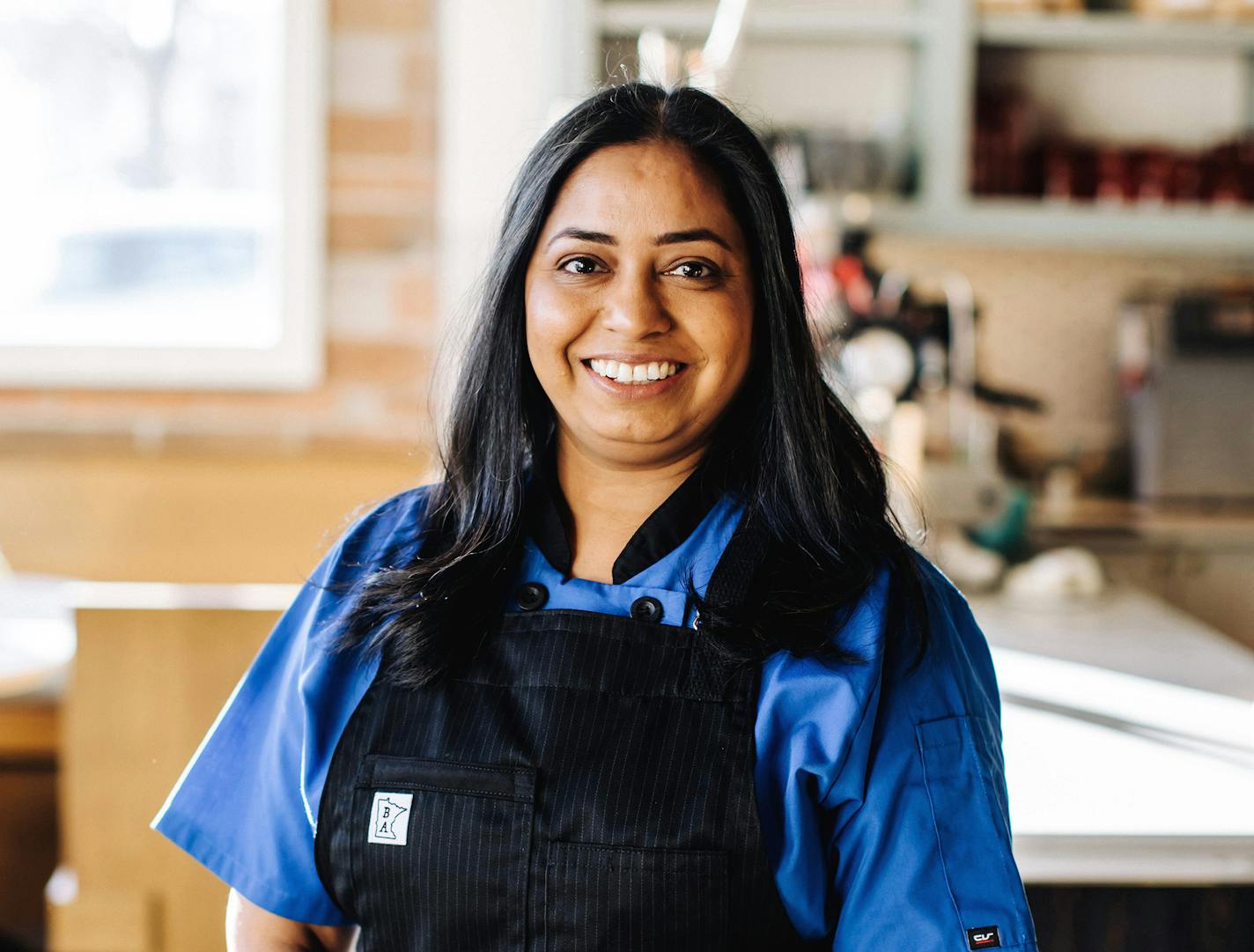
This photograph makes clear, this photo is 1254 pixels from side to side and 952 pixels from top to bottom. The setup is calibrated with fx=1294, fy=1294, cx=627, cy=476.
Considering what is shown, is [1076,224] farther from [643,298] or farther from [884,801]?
[884,801]

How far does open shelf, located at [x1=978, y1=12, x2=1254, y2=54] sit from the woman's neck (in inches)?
93.8

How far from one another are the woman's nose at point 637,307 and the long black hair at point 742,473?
93mm

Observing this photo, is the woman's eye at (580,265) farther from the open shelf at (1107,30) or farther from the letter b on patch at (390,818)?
the open shelf at (1107,30)

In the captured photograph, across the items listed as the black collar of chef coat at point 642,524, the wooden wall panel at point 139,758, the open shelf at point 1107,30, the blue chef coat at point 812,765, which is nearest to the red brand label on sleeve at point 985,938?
the blue chef coat at point 812,765

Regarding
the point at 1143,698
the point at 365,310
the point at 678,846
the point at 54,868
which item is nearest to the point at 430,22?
the point at 365,310

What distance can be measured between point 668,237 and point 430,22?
1.92 meters

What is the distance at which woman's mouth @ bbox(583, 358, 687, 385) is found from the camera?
104 centimetres

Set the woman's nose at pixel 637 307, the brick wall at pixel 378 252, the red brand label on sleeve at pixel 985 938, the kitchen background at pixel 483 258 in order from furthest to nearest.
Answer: the brick wall at pixel 378 252 → the kitchen background at pixel 483 258 → the woman's nose at pixel 637 307 → the red brand label on sleeve at pixel 985 938

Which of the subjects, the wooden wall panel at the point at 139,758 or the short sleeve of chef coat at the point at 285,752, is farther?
the wooden wall panel at the point at 139,758

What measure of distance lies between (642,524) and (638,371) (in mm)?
140

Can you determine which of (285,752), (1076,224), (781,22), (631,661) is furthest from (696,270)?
(1076,224)

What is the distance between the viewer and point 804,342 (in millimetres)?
1083

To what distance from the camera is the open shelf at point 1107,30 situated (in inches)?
122

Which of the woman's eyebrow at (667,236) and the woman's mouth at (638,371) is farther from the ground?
the woman's eyebrow at (667,236)
